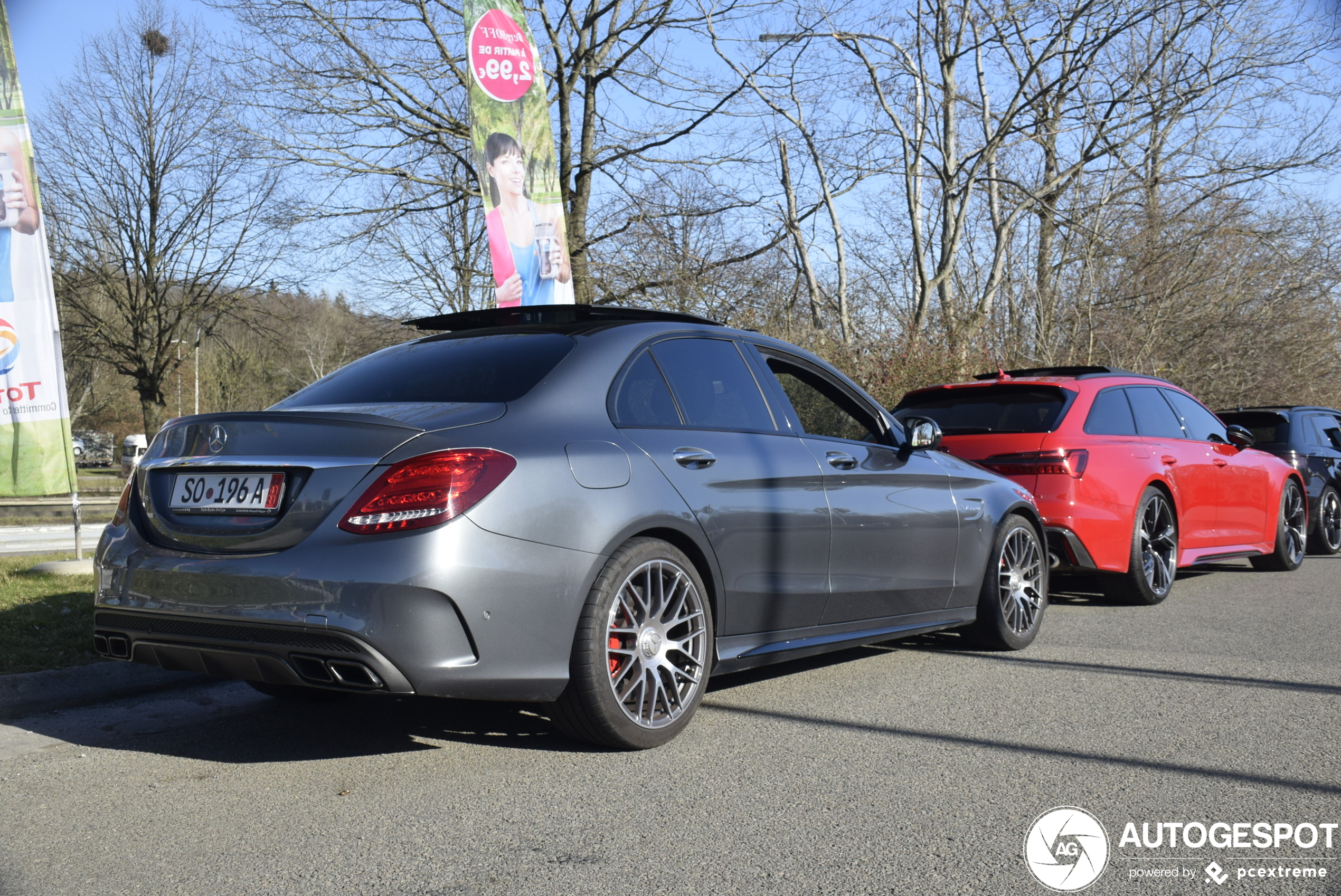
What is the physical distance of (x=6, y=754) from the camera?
13.9ft

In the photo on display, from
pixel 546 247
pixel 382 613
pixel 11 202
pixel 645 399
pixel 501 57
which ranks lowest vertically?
pixel 382 613

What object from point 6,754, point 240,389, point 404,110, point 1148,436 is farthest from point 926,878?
point 240,389

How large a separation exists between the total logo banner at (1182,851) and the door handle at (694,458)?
172cm

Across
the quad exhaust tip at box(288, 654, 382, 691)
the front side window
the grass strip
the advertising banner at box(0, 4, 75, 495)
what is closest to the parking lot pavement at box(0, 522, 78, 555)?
the advertising banner at box(0, 4, 75, 495)

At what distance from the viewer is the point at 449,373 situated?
14.6 ft

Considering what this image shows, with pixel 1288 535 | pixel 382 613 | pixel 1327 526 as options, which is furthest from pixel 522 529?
pixel 1327 526

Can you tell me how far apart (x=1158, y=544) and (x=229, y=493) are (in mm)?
6572

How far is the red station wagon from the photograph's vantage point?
24.7 ft

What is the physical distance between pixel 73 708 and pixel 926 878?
3730 mm

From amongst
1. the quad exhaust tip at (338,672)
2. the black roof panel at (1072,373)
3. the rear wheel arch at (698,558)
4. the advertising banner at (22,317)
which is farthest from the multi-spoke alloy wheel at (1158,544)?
the advertising banner at (22,317)

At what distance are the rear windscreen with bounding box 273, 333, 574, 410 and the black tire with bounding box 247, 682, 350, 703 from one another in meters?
1.26

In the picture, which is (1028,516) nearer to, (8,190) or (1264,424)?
(1264,424)

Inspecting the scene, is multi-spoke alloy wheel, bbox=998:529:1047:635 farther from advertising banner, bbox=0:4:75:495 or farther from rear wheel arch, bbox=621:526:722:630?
advertising banner, bbox=0:4:75:495

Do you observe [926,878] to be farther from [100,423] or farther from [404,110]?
[100,423]
